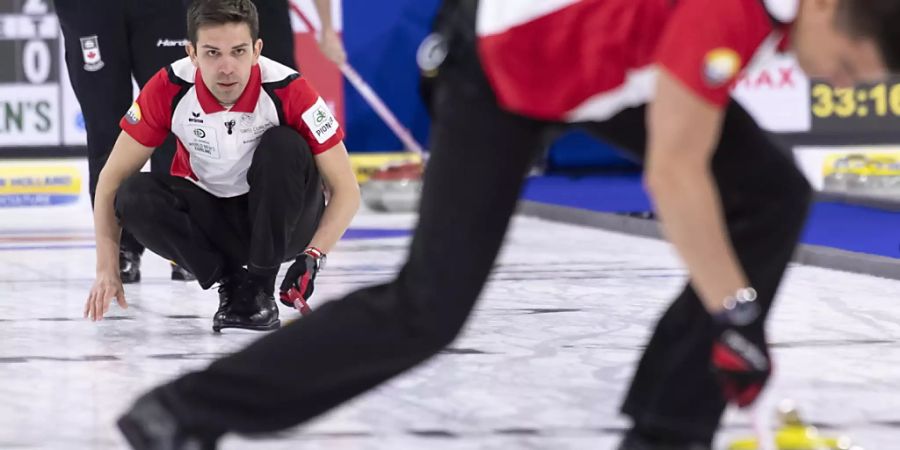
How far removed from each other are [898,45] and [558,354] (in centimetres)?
148

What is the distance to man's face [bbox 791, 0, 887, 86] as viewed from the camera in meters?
1.43

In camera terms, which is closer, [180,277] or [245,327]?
[245,327]

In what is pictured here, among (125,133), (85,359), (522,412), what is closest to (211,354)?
(85,359)

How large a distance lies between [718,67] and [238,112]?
1788 millimetres

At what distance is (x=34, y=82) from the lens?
6.68 m

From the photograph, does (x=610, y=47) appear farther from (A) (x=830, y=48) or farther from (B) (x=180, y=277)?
(B) (x=180, y=277)

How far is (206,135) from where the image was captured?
3104 mm

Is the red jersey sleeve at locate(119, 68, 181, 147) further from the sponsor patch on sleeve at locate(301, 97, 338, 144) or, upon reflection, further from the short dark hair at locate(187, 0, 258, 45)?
the sponsor patch on sleeve at locate(301, 97, 338, 144)

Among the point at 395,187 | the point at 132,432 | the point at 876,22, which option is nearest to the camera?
the point at 876,22

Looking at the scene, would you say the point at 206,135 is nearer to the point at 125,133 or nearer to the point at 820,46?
the point at 125,133

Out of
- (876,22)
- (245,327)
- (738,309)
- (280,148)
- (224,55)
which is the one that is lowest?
(245,327)

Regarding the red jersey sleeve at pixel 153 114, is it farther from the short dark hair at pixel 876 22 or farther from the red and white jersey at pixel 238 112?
the short dark hair at pixel 876 22

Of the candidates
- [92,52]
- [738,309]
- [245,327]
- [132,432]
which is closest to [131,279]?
[92,52]

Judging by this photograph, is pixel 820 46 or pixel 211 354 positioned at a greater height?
pixel 820 46
